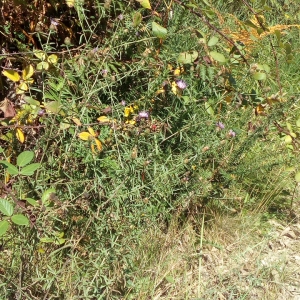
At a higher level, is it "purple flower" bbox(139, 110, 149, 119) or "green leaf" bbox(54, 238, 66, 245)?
"purple flower" bbox(139, 110, 149, 119)

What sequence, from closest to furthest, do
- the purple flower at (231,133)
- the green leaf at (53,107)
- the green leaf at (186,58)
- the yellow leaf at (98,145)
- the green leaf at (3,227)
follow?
1. the green leaf at (3,227)
2. the green leaf at (53,107)
3. the yellow leaf at (98,145)
4. the green leaf at (186,58)
5. the purple flower at (231,133)

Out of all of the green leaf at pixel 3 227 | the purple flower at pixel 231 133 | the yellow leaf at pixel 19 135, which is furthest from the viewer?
the purple flower at pixel 231 133

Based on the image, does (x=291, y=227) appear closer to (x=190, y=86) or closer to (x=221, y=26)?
(x=190, y=86)

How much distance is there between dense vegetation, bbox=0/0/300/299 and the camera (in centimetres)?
200

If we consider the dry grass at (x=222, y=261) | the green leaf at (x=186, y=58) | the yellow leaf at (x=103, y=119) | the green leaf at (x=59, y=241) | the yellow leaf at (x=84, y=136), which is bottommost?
the dry grass at (x=222, y=261)

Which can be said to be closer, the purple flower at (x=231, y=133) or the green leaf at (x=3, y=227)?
the green leaf at (x=3, y=227)

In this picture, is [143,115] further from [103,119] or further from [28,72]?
[28,72]

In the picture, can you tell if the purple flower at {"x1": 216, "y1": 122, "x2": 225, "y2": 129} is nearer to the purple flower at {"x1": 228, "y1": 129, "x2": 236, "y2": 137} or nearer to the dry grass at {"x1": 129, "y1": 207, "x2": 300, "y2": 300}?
the purple flower at {"x1": 228, "y1": 129, "x2": 236, "y2": 137}

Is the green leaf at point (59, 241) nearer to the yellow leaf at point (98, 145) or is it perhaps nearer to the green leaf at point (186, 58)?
the yellow leaf at point (98, 145)

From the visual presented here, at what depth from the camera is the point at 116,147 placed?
7.41 ft

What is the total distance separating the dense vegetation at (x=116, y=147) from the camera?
2.00m

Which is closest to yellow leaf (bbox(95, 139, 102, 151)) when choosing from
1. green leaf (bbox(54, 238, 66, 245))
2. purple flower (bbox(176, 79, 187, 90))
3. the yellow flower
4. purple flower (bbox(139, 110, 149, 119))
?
the yellow flower

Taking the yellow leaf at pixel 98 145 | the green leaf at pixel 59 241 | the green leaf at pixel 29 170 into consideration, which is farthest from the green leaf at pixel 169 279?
the green leaf at pixel 29 170

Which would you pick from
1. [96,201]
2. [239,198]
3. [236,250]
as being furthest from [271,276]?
[96,201]
